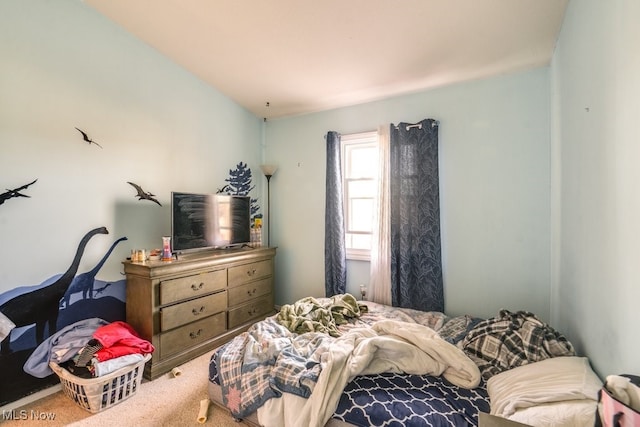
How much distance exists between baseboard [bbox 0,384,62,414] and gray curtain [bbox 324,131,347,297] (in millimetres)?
2402

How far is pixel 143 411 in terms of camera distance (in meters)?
1.86

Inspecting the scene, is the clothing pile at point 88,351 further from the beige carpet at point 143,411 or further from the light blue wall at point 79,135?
the light blue wall at point 79,135

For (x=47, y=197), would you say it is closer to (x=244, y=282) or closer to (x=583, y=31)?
(x=244, y=282)

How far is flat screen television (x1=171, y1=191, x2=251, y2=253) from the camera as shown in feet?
8.48

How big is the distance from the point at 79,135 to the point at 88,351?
5.27ft

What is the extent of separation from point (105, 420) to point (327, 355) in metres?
1.48

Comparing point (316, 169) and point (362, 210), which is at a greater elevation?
point (316, 169)

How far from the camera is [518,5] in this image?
1890mm

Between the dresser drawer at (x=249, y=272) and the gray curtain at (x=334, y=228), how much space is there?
705 millimetres

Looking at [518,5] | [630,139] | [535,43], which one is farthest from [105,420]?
[535,43]

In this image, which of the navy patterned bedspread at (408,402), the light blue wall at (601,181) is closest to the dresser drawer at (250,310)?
the navy patterned bedspread at (408,402)

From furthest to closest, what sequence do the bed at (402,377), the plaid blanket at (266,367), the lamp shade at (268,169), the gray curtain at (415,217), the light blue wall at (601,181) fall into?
the lamp shade at (268,169) < the gray curtain at (415,217) < the plaid blanket at (266,367) < the bed at (402,377) < the light blue wall at (601,181)
